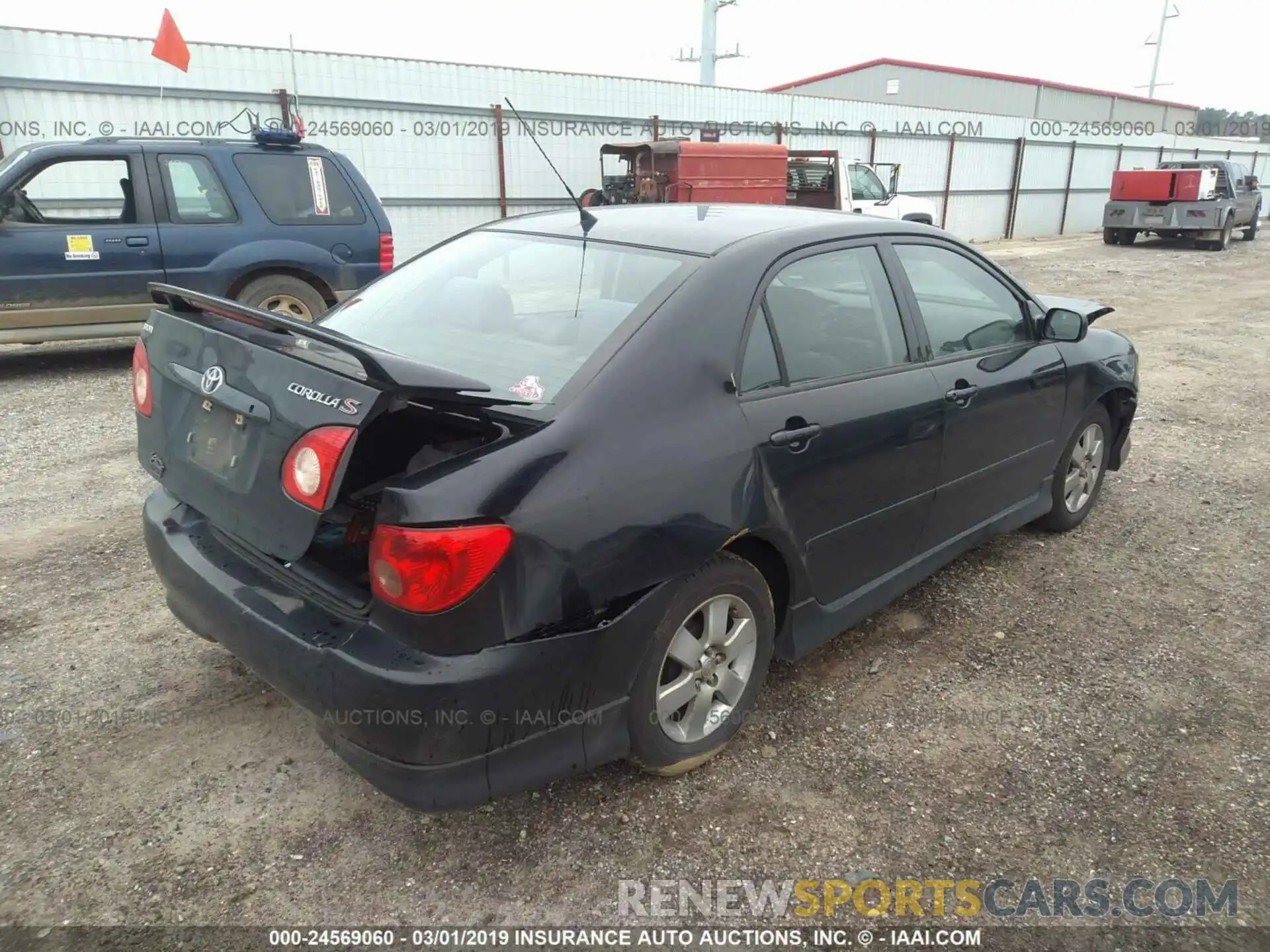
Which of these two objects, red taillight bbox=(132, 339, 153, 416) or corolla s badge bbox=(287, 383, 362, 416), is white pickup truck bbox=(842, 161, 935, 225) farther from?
corolla s badge bbox=(287, 383, 362, 416)

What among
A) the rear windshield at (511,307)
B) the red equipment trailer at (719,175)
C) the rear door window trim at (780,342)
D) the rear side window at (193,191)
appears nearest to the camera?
the rear windshield at (511,307)

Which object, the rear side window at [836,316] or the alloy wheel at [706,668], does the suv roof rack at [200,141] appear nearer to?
the rear side window at [836,316]

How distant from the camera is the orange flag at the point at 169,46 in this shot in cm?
945

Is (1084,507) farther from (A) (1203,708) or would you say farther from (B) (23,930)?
(B) (23,930)

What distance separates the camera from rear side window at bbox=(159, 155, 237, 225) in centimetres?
723

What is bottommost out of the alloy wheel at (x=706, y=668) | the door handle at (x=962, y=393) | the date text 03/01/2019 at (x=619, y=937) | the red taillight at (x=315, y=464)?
the date text 03/01/2019 at (x=619, y=937)

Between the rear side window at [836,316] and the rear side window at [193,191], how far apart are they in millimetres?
6175

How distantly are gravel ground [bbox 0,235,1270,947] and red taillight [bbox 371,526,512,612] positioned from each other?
0.83m

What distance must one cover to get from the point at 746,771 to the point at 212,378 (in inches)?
75.5

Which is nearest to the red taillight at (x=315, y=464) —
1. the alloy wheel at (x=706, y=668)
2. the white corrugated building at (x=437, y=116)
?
the alloy wheel at (x=706, y=668)

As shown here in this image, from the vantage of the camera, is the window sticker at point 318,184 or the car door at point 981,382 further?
the window sticker at point 318,184

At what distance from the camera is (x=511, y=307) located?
2826mm

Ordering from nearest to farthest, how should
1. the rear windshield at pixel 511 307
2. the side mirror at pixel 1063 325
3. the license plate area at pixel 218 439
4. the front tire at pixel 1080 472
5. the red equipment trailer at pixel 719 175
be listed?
the license plate area at pixel 218 439, the rear windshield at pixel 511 307, the side mirror at pixel 1063 325, the front tire at pixel 1080 472, the red equipment trailer at pixel 719 175

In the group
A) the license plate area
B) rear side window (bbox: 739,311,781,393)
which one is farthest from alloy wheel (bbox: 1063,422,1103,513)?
the license plate area
